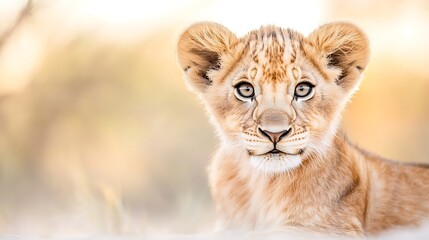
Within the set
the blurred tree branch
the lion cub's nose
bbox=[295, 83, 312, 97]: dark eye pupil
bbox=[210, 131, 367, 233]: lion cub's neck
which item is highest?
the blurred tree branch

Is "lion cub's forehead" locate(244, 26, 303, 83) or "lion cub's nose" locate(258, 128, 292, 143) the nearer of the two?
"lion cub's nose" locate(258, 128, 292, 143)

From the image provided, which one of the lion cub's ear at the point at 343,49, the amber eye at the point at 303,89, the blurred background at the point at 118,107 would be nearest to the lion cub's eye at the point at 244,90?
the amber eye at the point at 303,89

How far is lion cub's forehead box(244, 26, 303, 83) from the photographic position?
306 cm

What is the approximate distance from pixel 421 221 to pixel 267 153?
2.48 feet

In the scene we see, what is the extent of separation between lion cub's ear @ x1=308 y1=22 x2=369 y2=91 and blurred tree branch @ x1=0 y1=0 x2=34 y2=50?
1304 mm

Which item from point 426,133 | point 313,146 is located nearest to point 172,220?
point 313,146

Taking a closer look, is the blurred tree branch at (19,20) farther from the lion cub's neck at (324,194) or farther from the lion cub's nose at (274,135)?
the lion cub's nose at (274,135)

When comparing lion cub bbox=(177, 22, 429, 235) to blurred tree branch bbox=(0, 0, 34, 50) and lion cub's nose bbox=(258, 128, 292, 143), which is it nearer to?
lion cub's nose bbox=(258, 128, 292, 143)

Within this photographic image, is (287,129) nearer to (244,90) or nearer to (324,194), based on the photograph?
(244,90)

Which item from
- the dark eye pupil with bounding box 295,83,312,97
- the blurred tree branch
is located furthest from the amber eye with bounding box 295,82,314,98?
the blurred tree branch

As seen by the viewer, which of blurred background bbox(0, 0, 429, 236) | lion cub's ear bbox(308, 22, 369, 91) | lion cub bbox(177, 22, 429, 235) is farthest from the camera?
blurred background bbox(0, 0, 429, 236)

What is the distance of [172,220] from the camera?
381 cm

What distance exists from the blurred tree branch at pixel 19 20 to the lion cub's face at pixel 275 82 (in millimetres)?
925

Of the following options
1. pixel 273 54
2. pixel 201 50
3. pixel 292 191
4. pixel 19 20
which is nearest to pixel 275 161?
pixel 292 191
